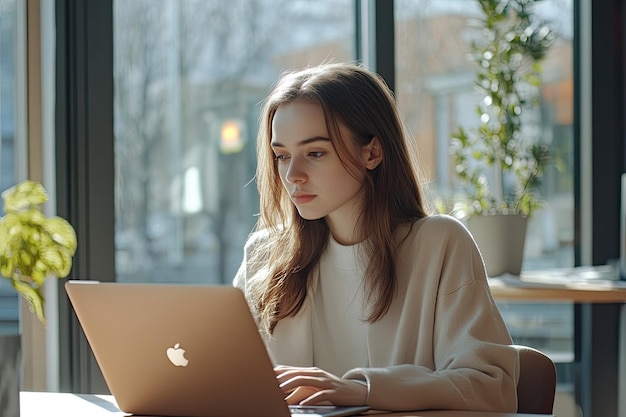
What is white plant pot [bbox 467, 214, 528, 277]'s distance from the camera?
3020 millimetres

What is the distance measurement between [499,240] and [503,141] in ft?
1.15

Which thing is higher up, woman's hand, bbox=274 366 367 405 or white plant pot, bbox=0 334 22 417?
white plant pot, bbox=0 334 22 417

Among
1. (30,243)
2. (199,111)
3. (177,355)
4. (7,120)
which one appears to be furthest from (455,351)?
(199,111)

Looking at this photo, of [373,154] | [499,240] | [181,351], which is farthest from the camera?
[499,240]

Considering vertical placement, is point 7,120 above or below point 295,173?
above

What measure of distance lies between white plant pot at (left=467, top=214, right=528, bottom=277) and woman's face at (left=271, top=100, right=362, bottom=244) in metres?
1.18

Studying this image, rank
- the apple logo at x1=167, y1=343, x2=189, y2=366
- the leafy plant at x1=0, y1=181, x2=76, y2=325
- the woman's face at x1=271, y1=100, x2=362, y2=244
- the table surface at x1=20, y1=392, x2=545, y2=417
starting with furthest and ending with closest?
the woman's face at x1=271, y1=100, x2=362, y2=244
the leafy plant at x1=0, y1=181, x2=76, y2=325
the table surface at x1=20, y1=392, x2=545, y2=417
the apple logo at x1=167, y1=343, x2=189, y2=366

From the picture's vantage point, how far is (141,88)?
3.75 metres

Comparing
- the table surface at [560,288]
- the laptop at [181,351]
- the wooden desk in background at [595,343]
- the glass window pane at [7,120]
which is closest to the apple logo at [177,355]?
the laptop at [181,351]

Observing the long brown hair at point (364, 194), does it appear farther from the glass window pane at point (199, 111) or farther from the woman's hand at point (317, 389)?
the glass window pane at point (199, 111)

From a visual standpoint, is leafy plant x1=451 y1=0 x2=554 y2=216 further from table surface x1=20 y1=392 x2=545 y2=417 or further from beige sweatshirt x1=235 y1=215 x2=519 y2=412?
table surface x1=20 y1=392 x2=545 y2=417

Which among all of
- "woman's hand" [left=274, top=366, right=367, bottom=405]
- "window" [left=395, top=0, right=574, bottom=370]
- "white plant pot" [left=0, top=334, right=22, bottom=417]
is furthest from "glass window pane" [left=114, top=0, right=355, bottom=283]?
"white plant pot" [left=0, top=334, right=22, bottom=417]

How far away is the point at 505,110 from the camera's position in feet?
10.4

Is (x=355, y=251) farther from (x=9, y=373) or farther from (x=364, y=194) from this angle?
(x=9, y=373)
